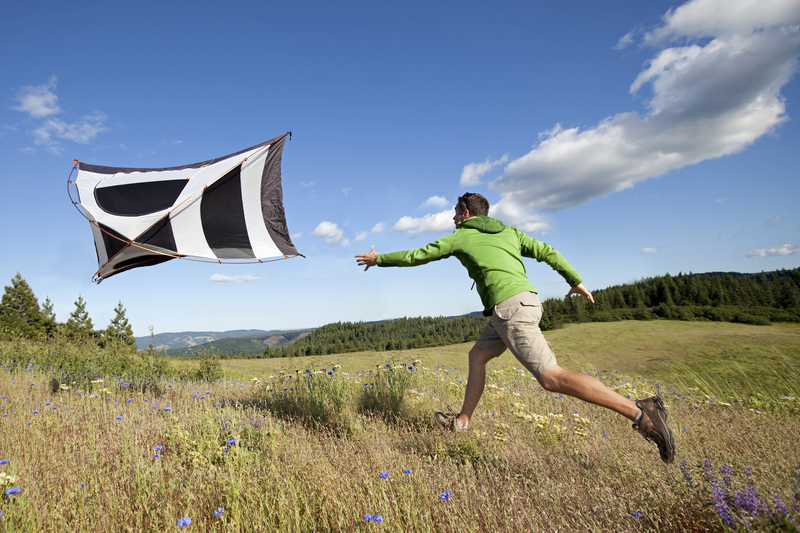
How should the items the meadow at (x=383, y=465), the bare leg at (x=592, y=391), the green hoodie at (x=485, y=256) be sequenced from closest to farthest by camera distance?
the meadow at (x=383, y=465) < the bare leg at (x=592, y=391) < the green hoodie at (x=485, y=256)

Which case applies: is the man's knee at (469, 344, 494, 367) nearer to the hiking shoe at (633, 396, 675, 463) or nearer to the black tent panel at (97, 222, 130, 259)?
the hiking shoe at (633, 396, 675, 463)

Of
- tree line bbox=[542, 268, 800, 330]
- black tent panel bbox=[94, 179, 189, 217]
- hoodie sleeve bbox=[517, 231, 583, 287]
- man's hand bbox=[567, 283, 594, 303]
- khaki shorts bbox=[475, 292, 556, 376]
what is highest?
black tent panel bbox=[94, 179, 189, 217]

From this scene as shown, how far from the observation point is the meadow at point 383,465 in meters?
2.06

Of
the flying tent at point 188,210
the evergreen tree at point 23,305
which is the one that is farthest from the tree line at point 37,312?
the flying tent at point 188,210

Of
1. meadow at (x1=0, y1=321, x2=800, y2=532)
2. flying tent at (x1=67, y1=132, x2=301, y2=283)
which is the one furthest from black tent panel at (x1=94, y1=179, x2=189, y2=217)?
meadow at (x1=0, y1=321, x2=800, y2=532)

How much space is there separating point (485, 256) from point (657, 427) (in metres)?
1.75

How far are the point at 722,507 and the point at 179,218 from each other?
5.42m

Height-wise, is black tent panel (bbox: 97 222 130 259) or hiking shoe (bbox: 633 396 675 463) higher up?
black tent panel (bbox: 97 222 130 259)

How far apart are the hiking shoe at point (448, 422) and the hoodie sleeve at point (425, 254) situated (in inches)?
63.7

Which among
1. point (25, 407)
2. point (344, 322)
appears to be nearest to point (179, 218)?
point (25, 407)

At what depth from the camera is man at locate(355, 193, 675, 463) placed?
2.76 meters

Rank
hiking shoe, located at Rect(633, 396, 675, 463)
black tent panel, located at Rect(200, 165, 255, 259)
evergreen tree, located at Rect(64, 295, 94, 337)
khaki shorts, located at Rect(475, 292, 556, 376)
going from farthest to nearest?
evergreen tree, located at Rect(64, 295, 94, 337) → black tent panel, located at Rect(200, 165, 255, 259) → khaki shorts, located at Rect(475, 292, 556, 376) → hiking shoe, located at Rect(633, 396, 675, 463)

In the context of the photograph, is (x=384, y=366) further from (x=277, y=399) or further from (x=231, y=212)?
(x=231, y=212)

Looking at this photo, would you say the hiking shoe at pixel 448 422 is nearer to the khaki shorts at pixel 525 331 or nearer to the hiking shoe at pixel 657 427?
the khaki shorts at pixel 525 331
